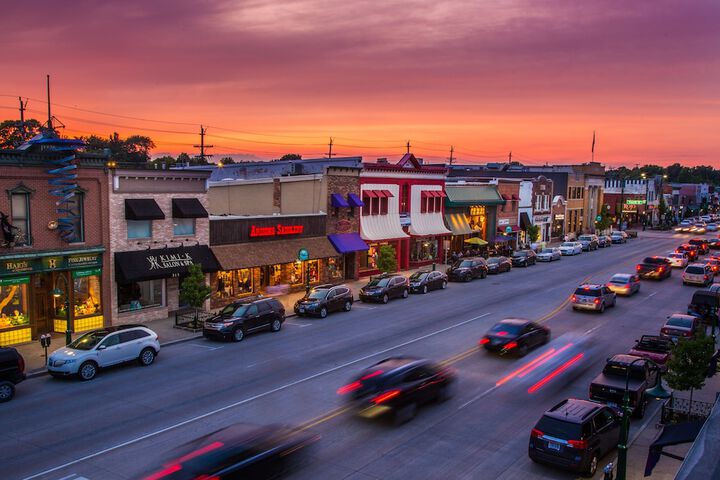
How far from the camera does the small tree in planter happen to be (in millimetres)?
30422

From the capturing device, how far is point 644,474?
14359 millimetres

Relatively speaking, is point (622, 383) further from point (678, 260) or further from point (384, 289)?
point (678, 260)

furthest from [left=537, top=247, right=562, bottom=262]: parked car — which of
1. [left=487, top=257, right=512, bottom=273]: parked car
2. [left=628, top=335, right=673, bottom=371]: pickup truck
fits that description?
[left=628, top=335, right=673, bottom=371]: pickup truck

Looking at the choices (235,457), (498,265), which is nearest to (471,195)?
(498,265)

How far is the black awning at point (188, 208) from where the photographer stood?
32.9 m

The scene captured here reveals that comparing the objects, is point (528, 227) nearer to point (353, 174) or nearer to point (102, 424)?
point (353, 174)

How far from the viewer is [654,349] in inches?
928

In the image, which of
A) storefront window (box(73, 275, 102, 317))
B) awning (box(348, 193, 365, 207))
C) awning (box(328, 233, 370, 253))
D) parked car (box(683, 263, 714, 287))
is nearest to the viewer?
storefront window (box(73, 275, 102, 317))

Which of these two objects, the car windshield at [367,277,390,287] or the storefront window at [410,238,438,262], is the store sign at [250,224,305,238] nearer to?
the car windshield at [367,277,390,287]

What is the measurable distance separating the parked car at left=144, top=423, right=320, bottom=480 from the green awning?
4622 centimetres

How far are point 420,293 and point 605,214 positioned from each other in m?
63.3

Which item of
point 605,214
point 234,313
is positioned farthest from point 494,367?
point 605,214

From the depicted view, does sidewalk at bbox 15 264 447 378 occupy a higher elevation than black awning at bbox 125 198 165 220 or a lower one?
lower

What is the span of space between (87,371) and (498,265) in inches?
1462
